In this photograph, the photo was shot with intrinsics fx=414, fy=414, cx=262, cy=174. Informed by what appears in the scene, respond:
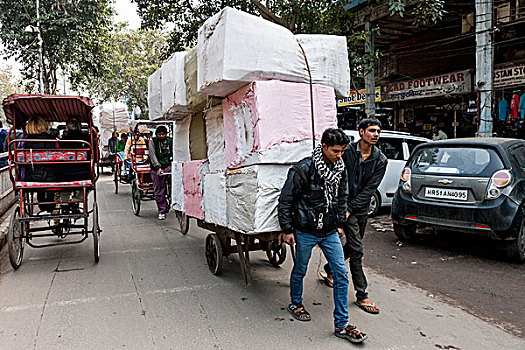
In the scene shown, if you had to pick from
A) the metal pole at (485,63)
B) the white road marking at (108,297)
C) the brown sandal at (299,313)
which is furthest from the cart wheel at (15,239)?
the metal pole at (485,63)

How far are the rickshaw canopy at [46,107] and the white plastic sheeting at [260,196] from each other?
3.00 metres

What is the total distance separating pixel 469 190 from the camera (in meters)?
5.52

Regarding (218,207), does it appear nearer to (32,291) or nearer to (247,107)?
(247,107)

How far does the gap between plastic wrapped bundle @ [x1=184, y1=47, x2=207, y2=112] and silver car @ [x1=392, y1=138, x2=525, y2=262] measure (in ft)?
11.0

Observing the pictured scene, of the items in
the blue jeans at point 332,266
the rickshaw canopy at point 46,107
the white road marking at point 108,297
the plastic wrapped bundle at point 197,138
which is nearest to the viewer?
the blue jeans at point 332,266

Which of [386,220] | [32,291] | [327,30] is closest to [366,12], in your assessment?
[327,30]

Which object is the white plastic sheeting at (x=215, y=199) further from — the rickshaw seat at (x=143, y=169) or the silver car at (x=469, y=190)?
the rickshaw seat at (x=143, y=169)

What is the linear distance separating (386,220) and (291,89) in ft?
17.6

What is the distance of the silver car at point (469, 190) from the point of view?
5.30 metres

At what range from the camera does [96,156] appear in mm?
5816

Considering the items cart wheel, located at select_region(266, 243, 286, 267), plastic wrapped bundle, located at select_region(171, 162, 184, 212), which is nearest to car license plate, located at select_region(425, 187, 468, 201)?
cart wheel, located at select_region(266, 243, 286, 267)

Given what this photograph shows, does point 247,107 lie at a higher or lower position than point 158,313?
higher

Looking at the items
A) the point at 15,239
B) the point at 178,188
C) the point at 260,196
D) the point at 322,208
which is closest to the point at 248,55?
the point at 260,196

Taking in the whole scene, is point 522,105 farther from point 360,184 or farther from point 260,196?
point 260,196
